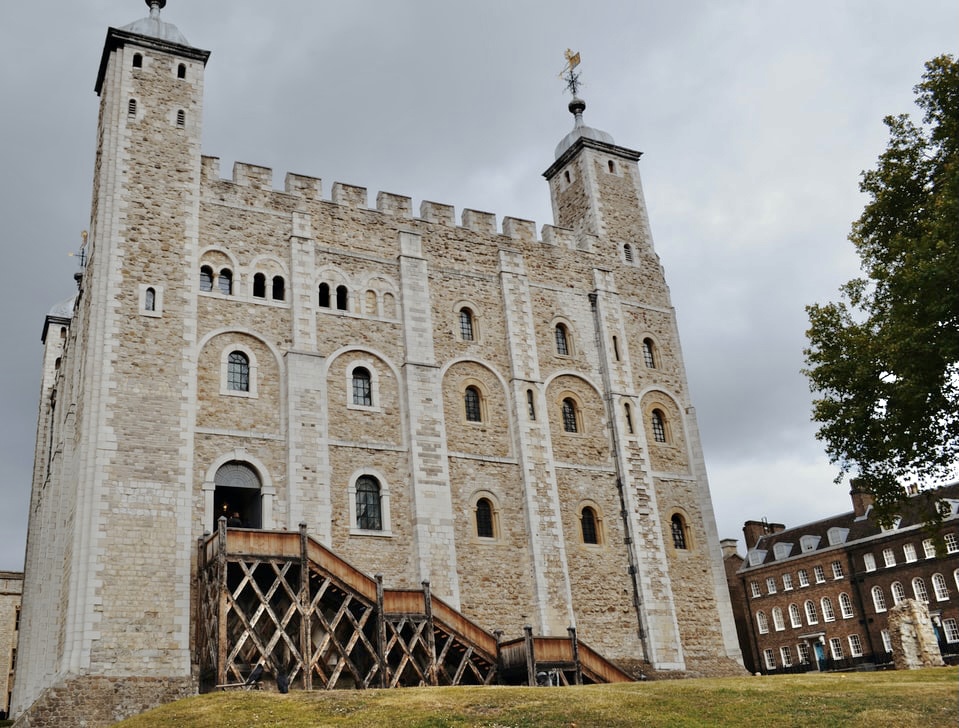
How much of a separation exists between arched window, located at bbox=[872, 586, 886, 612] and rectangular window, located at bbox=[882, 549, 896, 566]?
138cm

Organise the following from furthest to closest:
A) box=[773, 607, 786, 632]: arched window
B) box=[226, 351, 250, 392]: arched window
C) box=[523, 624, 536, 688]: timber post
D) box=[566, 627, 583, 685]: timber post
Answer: box=[773, 607, 786, 632]: arched window → box=[226, 351, 250, 392]: arched window → box=[566, 627, 583, 685]: timber post → box=[523, 624, 536, 688]: timber post

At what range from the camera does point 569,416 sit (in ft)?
109

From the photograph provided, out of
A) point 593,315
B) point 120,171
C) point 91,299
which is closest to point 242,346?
point 91,299

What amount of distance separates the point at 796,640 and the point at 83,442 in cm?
4196

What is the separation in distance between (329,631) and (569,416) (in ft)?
44.4

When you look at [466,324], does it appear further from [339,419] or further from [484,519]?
[484,519]

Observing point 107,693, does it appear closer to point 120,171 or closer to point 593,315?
point 120,171

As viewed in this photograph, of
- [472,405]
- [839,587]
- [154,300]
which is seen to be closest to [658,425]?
[472,405]

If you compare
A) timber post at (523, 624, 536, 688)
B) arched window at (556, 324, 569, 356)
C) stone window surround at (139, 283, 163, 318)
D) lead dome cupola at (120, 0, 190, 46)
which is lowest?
timber post at (523, 624, 536, 688)

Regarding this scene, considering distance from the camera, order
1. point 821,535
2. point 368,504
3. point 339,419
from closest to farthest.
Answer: point 368,504 < point 339,419 < point 821,535

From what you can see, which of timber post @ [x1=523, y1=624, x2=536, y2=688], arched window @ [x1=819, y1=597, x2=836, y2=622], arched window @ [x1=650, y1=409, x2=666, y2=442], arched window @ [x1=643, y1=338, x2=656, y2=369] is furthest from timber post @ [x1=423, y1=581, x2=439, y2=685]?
arched window @ [x1=819, y1=597, x2=836, y2=622]

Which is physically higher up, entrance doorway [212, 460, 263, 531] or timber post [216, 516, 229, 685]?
entrance doorway [212, 460, 263, 531]

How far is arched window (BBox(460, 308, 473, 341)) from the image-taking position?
3222 cm

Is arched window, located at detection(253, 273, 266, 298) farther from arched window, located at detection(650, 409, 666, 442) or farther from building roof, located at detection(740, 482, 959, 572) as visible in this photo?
building roof, located at detection(740, 482, 959, 572)
